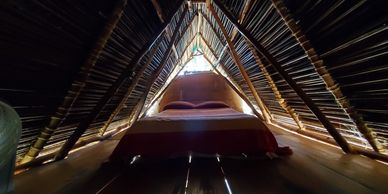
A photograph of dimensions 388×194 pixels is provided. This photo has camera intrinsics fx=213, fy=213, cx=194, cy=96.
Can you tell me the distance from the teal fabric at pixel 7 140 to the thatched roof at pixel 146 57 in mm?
509

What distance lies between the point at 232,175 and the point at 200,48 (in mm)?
5076

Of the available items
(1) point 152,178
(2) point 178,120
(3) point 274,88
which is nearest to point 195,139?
(2) point 178,120

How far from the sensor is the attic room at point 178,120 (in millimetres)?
1497

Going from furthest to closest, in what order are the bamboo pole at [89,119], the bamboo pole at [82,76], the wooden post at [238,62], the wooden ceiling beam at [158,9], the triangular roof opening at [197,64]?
the triangular roof opening at [197,64] → the wooden post at [238,62] → the wooden ceiling beam at [158,9] → the bamboo pole at [89,119] → the bamboo pole at [82,76]

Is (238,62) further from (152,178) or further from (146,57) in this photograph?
(152,178)

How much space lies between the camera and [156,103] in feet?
20.9

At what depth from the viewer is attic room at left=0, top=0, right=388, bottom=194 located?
4.91 feet

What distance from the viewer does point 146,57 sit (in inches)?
134

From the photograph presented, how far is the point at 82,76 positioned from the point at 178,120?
1115 mm

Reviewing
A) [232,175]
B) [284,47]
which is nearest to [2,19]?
[232,175]

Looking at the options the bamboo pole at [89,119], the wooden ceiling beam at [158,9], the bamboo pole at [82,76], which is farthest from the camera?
the wooden ceiling beam at [158,9]

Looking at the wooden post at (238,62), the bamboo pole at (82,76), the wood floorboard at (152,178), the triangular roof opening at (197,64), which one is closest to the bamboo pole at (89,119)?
the bamboo pole at (82,76)

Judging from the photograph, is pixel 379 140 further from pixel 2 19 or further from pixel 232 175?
pixel 2 19

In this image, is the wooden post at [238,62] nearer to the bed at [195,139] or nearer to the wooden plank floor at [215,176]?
the bed at [195,139]
